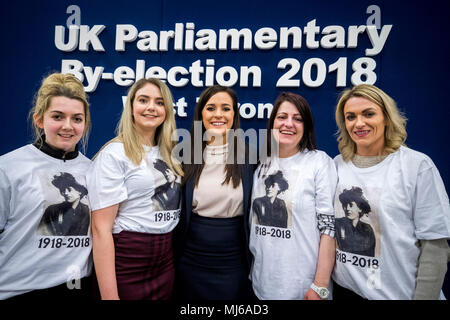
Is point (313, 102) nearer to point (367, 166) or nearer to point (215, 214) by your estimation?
point (367, 166)

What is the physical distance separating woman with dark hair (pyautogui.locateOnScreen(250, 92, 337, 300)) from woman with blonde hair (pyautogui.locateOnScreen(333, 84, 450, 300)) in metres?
0.09

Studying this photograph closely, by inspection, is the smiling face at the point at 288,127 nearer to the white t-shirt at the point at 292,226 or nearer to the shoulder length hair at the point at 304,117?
the shoulder length hair at the point at 304,117

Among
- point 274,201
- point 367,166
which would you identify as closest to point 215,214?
point 274,201

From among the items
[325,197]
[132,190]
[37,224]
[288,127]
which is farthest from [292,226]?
[37,224]

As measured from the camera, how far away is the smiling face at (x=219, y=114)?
5.82 ft

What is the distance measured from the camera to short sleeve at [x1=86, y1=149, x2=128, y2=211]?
55.6 inches

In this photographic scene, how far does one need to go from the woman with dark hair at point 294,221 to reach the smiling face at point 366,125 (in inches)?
9.1

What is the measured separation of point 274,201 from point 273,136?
0.45 meters

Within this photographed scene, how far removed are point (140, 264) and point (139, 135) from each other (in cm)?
→ 81

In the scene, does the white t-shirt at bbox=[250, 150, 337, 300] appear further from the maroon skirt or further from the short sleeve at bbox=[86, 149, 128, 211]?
the short sleeve at bbox=[86, 149, 128, 211]

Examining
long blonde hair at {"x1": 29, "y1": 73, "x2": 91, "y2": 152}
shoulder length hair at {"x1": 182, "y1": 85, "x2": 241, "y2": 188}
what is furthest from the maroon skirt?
long blonde hair at {"x1": 29, "y1": 73, "x2": 91, "y2": 152}

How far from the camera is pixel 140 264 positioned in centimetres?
152

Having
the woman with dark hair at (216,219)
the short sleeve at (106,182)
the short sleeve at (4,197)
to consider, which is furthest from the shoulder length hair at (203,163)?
the short sleeve at (4,197)

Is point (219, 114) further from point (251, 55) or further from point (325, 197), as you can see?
point (251, 55)
